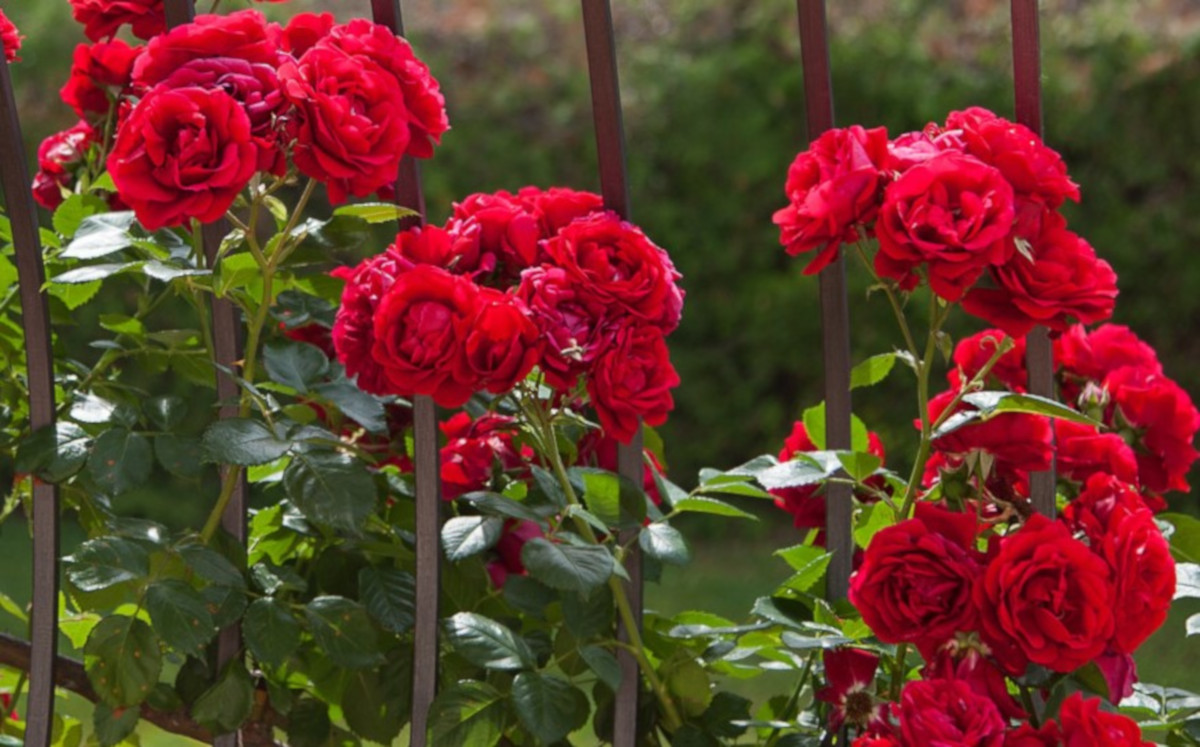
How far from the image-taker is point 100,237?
117cm

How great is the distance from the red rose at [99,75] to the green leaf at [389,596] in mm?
524

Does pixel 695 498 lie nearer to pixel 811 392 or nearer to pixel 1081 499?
pixel 1081 499

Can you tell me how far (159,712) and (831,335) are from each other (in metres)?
0.58

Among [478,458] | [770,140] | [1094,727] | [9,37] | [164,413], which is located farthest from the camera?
[770,140]

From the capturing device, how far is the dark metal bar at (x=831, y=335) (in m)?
1.07

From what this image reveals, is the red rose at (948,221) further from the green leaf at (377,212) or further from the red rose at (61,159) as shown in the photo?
the red rose at (61,159)

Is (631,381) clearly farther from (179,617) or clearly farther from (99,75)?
(99,75)

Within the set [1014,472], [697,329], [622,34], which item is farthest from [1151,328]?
[1014,472]

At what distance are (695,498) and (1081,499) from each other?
0.92 feet

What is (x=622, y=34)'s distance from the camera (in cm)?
520

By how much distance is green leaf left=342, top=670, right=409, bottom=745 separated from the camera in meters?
1.21

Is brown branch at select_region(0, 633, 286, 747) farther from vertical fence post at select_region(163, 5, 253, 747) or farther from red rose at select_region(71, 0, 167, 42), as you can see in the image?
red rose at select_region(71, 0, 167, 42)

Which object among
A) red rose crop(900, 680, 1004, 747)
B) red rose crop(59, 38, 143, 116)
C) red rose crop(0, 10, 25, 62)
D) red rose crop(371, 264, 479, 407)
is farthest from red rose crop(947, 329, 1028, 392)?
red rose crop(0, 10, 25, 62)

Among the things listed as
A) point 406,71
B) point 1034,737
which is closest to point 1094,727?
point 1034,737
